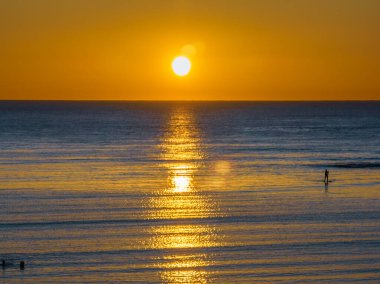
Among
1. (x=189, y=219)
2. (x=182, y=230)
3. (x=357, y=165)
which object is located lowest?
(x=182, y=230)

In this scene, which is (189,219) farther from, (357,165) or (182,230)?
(357,165)

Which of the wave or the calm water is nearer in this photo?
the calm water

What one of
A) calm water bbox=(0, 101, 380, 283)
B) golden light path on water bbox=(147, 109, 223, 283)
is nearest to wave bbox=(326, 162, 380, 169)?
calm water bbox=(0, 101, 380, 283)

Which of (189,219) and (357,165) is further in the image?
(357,165)

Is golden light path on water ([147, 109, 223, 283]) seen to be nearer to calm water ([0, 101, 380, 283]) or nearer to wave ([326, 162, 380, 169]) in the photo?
calm water ([0, 101, 380, 283])

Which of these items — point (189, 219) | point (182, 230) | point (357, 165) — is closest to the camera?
point (182, 230)

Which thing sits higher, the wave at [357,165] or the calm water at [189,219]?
the wave at [357,165]

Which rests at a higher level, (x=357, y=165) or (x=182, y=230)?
(x=357, y=165)

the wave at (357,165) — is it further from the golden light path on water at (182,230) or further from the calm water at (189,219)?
the golden light path on water at (182,230)

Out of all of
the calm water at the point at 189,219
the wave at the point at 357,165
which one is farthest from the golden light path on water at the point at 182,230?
the wave at the point at 357,165

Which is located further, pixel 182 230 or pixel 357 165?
pixel 357 165

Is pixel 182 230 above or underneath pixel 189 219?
underneath

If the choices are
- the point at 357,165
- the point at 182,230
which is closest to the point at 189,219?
the point at 182,230

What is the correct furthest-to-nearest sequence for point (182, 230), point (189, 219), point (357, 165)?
point (357, 165), point (189, 219), point (182, 230)
